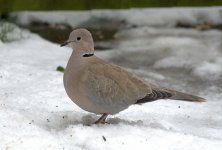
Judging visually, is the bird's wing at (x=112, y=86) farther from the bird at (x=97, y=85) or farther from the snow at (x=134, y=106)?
the snow at (x=134, y=106)

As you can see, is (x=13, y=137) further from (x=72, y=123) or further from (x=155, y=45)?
(x=155, y=45)

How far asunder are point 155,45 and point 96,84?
3.87 metres

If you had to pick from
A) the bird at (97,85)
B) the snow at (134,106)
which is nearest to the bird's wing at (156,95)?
the bird at (97,85)

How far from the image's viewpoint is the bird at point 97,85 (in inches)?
157

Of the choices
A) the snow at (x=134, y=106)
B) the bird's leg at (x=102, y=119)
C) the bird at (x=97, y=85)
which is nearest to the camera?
the snow at (x=134, y=106)

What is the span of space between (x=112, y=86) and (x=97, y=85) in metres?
0.12

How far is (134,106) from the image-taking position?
498cm

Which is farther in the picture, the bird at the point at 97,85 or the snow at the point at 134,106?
→ the bird at the point at 97,85

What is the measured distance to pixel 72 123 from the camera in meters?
4.20

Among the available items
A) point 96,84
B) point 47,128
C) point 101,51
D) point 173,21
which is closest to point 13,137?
point 47,128

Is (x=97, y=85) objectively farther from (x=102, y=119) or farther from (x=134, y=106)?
(x=134, y=106)

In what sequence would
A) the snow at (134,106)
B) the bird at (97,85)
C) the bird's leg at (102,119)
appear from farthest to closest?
the bird's leg at (102,119) → the bird at (97,85) → the snow at (134,106)

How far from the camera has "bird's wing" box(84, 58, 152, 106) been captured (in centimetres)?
401

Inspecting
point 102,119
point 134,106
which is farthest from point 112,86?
point 134,106
